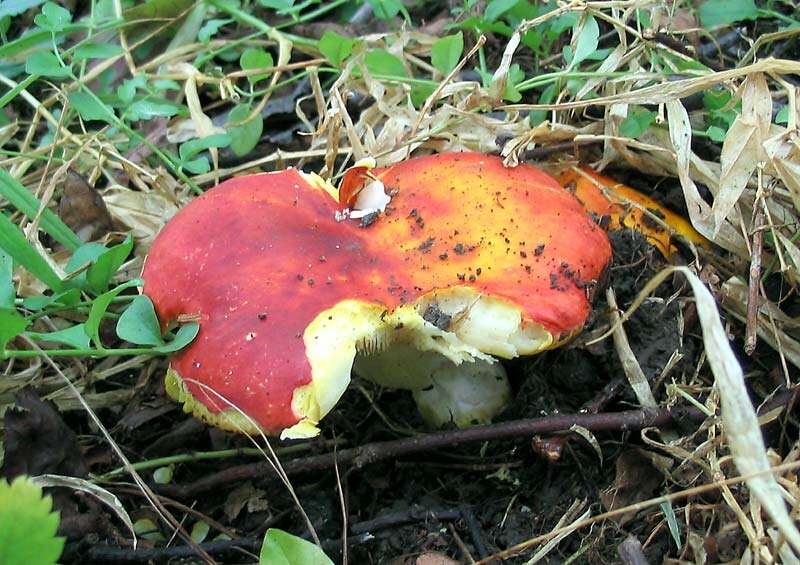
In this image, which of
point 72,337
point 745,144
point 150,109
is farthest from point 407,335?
point 150,109

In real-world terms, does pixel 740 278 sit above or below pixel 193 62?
below

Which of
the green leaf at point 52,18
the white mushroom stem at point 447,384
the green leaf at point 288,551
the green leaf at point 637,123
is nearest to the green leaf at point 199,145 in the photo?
the green leaf at point 52,18

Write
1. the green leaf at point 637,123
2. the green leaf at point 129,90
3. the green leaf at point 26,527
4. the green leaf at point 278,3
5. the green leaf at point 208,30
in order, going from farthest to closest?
the green leaf at point 208,30, the green leaf at point 278,3, the green leaf at point 129,90, the green leaf at point 637,123, the green leaf at point 26,527

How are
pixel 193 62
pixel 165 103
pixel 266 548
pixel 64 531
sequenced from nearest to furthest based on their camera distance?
pixel 266 548
pixel 64 531
pixel 165 103
pixel 193 62

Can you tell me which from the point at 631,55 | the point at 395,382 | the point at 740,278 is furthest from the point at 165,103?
the point at 740,278

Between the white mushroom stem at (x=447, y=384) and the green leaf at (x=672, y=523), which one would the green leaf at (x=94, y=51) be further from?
the green leaf at (x=672, y=523)

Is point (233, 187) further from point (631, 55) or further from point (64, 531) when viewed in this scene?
point (631, 55)

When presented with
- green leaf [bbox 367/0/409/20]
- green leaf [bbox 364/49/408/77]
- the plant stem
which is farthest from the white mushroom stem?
green leaf [bbox 367/0/409/20]
